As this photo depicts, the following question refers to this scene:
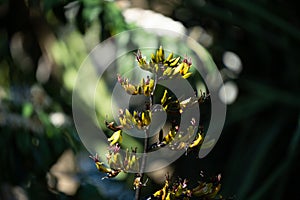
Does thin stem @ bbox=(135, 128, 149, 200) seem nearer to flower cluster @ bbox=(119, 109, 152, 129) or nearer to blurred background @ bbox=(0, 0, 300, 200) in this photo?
flower cluster @ bbox=(119, 109, 152, 129)

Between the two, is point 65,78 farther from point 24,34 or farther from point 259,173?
point 259,173

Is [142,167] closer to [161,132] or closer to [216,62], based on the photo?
[161,132]

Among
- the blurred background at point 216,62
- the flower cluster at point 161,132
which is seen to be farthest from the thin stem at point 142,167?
the blurred background at point 216,62

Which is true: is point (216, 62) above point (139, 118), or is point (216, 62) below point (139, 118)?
below

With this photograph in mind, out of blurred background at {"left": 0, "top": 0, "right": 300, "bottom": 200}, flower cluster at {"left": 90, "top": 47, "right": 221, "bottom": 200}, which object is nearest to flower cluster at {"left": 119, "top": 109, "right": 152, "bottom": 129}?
flower cluster at {"left": 90, "top": 47, "right": 221, "bottom": 200}

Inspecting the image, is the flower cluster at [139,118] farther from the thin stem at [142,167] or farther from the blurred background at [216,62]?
the blurred background at [216,62]

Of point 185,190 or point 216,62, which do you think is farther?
point 216,62

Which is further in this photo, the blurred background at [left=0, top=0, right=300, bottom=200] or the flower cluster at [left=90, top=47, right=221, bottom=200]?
the blurred background at [left=0, top=0, right=300, bottom=200]

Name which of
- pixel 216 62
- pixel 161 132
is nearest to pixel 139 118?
pixel 161 132
